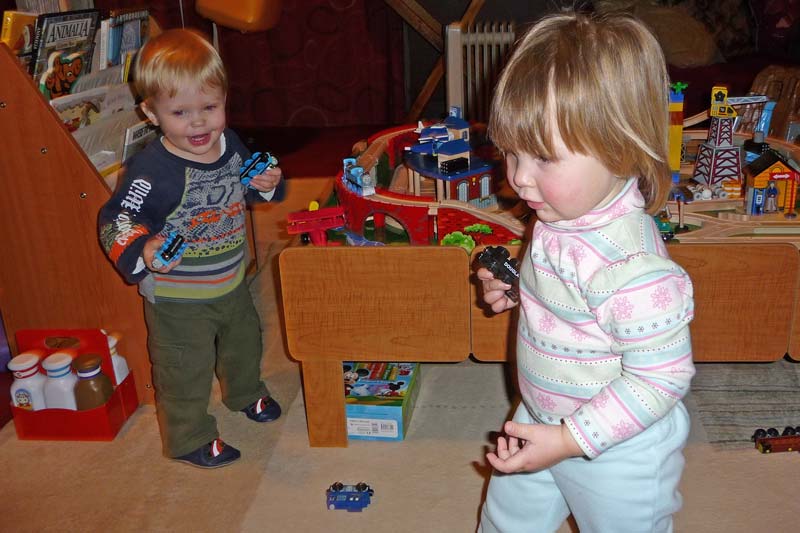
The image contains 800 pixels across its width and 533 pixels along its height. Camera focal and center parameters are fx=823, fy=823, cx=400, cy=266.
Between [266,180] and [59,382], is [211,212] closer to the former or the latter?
[266,180]

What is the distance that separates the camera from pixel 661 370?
94cm

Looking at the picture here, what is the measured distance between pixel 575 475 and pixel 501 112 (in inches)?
19.4

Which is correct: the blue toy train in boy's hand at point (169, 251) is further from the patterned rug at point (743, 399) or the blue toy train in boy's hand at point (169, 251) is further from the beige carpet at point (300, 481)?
the patterned rug at point (743, 399)

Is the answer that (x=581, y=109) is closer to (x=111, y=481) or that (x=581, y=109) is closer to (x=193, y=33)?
(x=193, y=33)

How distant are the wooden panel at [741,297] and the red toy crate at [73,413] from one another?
1.24 meters

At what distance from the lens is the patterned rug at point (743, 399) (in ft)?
5.83

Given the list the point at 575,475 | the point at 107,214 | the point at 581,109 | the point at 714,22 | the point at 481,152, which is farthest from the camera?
the point at 714,22

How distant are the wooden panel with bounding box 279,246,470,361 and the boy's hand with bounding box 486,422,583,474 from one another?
624 millimetres

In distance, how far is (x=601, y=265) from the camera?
98 centimetres

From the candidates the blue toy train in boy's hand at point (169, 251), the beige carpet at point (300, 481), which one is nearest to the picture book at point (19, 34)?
the blue toy train in boy's hand at point (169, 251)

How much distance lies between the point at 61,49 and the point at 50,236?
41 centimetres

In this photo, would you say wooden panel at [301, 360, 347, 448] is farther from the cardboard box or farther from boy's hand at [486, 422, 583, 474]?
boy's hand at [486, 422, 583, 474]

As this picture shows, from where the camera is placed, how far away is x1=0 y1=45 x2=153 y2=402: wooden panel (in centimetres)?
174

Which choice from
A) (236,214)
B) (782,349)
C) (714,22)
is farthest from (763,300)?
(714,22)
